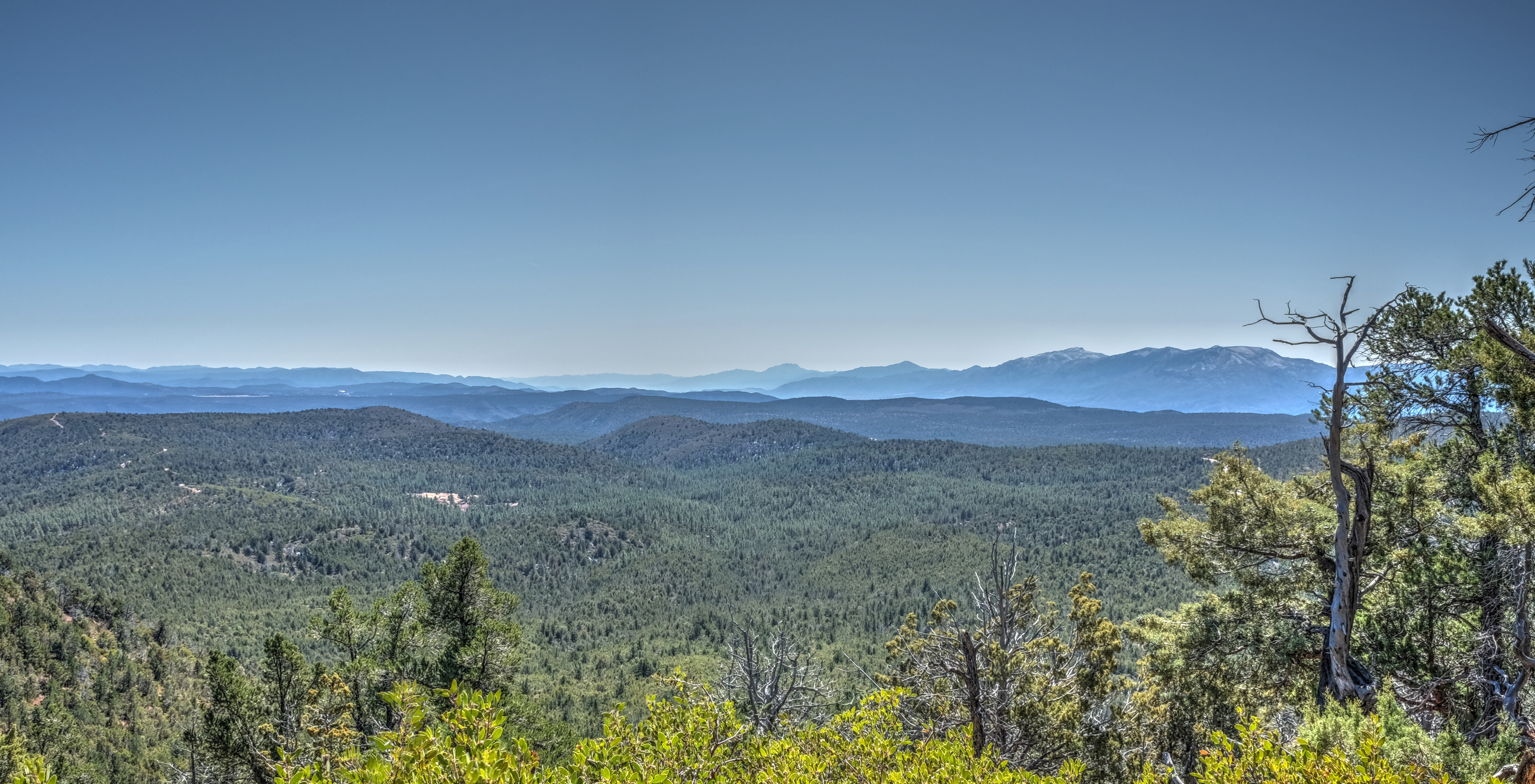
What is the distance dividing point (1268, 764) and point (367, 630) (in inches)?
829

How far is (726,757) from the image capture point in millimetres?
6809

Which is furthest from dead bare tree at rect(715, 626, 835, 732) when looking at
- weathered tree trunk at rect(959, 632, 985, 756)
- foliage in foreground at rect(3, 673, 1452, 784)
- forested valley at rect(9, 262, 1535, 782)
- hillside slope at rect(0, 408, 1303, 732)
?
hillside slope at rect(0, 408, 1303, 732)

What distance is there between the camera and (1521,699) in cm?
999

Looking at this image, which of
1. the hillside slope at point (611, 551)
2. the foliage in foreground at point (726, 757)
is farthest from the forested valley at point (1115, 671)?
the hillside slope at point (611, 551)

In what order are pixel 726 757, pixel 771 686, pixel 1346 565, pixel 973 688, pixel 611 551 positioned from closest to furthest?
pixel 726 757 → pixel 1346 565 → pixel 973 688 → pixel 771 686 → pixel 611 551

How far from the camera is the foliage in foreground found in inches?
173

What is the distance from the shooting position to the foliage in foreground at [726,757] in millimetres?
4398

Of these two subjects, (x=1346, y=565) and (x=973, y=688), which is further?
(x=973, y=688)

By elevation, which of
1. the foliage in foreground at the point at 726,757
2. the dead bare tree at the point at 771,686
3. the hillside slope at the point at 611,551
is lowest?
the hillside slope at the point at 611,551

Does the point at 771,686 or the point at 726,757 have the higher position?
the point at 726,757

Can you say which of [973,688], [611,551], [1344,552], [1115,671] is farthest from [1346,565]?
[611,551]

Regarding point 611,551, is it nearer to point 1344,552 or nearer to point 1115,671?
point 1115,671

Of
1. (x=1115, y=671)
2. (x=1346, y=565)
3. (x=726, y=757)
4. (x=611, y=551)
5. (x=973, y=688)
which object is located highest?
(x=1346, y=565)

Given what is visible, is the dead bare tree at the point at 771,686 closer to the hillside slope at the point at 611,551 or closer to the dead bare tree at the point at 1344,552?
the dead bare tree at the point at 1344,552
